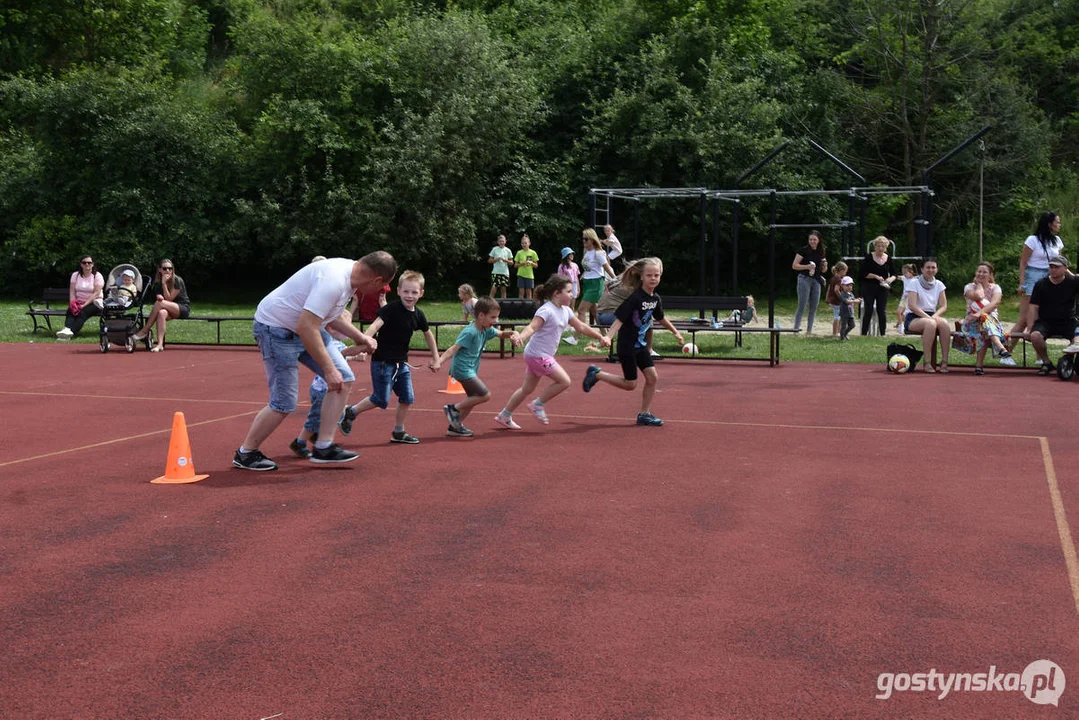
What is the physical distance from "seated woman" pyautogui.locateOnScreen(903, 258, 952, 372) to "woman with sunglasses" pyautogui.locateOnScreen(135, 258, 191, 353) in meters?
11.5

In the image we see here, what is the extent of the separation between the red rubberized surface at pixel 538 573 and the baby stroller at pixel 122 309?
8374mm

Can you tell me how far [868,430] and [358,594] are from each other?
252 inches

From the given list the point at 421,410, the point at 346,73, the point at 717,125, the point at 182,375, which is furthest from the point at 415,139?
the point at 421,410

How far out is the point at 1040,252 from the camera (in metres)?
15.3

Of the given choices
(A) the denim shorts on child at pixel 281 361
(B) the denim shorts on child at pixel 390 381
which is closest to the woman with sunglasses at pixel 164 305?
(B) the denim shorts on child at pixel 390 381

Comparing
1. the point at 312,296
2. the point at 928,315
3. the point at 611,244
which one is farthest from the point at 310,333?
the point at 611,244

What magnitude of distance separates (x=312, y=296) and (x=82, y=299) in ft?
48.7

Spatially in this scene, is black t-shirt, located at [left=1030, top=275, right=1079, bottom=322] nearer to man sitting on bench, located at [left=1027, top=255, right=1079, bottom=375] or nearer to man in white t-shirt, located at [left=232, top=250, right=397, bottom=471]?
man sitting on bench, located at [left=1027, top=255, right=1079, bottom=375]

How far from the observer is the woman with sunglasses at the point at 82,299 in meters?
20.6

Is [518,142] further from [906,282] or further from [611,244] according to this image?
[906,282]

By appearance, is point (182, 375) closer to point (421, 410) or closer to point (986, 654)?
point (421, 410)

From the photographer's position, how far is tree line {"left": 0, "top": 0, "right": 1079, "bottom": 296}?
113ft

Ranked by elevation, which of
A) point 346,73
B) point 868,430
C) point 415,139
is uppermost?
point 346,73

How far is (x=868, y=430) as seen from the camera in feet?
34.2
